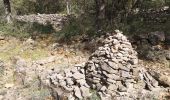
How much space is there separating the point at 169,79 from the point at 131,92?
1.19m

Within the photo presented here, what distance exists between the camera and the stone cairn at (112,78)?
9648 millimetres

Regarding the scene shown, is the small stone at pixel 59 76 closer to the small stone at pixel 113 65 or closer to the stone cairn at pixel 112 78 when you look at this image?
the stone cairn at pixel 112 78

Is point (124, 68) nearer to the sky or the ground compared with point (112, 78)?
nearer to the sky

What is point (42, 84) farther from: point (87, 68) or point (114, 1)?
point (114, 1)

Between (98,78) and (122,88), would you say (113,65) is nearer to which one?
(98,78)

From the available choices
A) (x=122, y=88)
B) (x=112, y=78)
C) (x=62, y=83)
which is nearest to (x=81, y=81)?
(x=62, y=83)

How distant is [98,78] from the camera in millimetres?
9984

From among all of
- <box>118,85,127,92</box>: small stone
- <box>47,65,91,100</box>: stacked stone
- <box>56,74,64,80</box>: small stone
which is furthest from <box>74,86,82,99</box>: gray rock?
<box>118,85,127,92</box>: small stone

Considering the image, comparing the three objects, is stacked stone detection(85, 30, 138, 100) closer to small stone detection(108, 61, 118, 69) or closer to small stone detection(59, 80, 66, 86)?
small stone detection(108, 61, 118, 69)

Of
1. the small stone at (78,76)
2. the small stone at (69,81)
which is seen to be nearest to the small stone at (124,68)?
the small stone at (78,76)

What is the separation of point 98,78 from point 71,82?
0.83m

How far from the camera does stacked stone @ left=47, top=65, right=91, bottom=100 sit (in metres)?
9.83

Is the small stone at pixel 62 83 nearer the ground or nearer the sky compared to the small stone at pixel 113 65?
nearer the ground

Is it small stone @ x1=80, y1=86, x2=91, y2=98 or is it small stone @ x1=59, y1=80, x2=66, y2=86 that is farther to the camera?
small stone @ x1=59, y1=80, x2=66, y2=86
